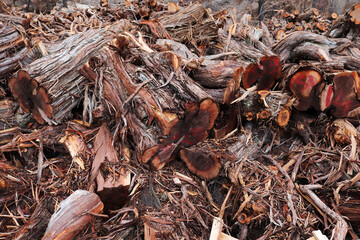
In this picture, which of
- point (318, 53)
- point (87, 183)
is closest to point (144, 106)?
point (87, 183)

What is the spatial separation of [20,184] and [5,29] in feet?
5.63

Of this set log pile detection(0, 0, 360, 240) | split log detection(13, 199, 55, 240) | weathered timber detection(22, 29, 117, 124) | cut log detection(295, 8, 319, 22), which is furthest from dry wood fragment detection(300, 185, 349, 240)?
cut log detection(295, 8, 319, 22)

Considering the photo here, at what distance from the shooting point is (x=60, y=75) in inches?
94.9

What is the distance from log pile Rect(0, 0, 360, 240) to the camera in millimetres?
1883

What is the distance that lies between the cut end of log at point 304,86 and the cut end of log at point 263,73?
1.17 ft

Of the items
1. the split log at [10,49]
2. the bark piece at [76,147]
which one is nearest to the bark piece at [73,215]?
the bark piece at [76,147]

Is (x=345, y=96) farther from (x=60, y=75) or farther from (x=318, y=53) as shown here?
(x=60, y=75)

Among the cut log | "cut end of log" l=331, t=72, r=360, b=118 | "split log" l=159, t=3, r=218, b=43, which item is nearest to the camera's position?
"cut end of log" l=331, t=72, r=360, b=118

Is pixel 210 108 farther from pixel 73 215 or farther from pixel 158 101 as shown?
pixel 73 215

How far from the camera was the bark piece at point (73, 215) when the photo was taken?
1539 mm

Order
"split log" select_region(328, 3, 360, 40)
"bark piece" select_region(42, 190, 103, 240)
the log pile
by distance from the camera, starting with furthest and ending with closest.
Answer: "split log" select_region(328, 3, 360, 40)
the log pile
"bark piece" select_region(42, 190, 103, 240)

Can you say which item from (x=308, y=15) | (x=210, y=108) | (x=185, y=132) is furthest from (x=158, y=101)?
(x=308, y=15)

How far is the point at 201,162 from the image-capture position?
2186 millimetres

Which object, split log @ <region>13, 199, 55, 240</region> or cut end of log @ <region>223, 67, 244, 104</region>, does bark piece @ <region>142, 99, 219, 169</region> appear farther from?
split log @ <region>13, 199, 55, 240</region>
